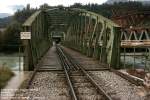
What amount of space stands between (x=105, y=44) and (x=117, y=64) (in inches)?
125

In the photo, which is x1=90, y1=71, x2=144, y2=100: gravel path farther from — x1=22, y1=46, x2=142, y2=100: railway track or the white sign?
the white sign

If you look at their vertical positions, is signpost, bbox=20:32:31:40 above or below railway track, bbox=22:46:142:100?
above

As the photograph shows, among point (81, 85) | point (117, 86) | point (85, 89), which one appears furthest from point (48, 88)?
point (117, 86)

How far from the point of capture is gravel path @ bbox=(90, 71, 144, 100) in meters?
13.5

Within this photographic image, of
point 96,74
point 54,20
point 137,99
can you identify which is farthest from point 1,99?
point 54,20

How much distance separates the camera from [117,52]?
75.0 feet

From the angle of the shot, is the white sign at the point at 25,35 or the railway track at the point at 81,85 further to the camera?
the white sign at the point at 25,35

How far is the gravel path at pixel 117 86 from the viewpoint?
13500 millimetres

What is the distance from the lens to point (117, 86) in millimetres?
15797

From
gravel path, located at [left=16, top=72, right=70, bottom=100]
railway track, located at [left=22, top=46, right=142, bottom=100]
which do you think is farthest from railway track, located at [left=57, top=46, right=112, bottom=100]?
gravel path, located at [left=16, top=72, right=70, bottom=100]

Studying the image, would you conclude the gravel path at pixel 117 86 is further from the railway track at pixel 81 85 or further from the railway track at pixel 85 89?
the railway track at pixel 85 89

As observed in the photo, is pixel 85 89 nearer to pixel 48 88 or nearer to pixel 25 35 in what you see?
pixel 48 88

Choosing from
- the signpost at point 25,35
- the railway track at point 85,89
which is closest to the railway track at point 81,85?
the railway track at point 85,89

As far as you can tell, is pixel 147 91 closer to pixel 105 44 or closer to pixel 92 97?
pixel 92 97
